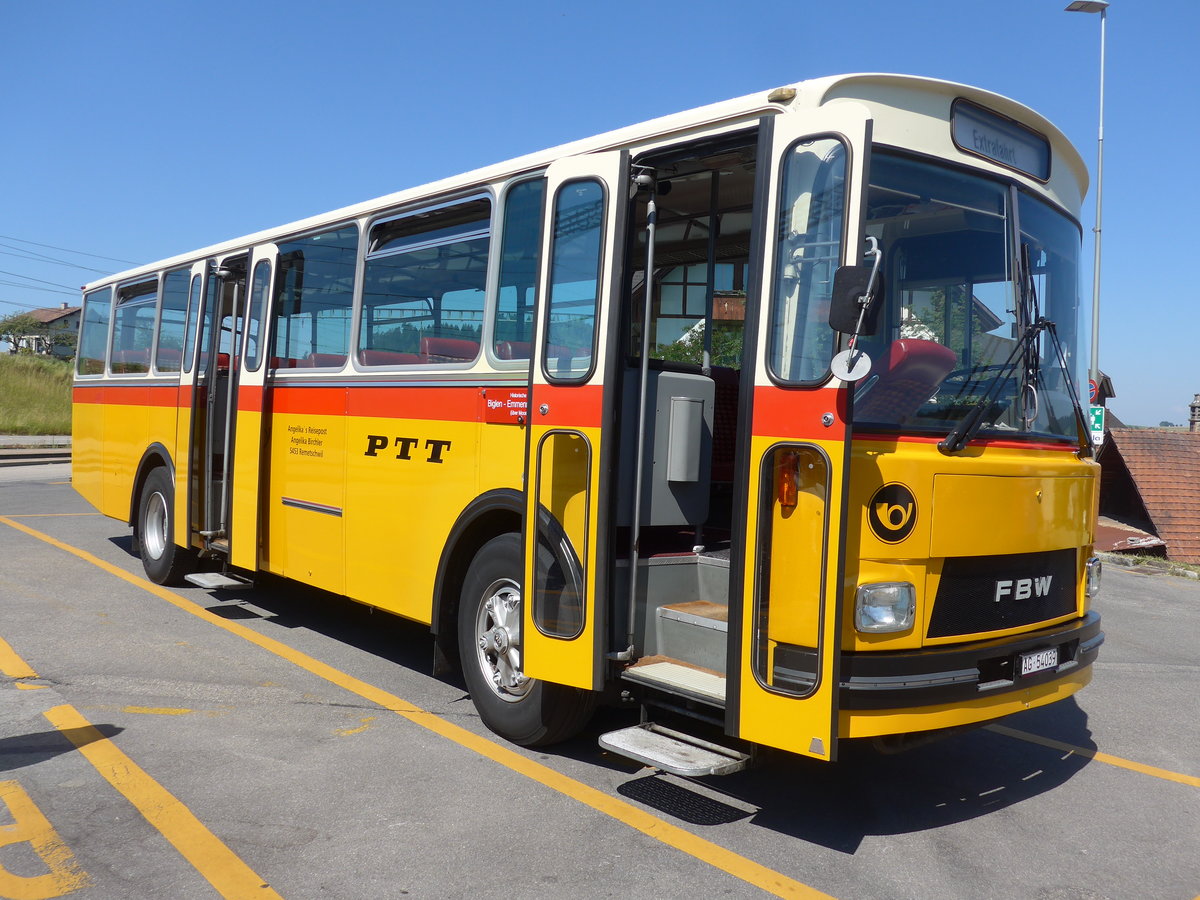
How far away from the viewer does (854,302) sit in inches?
144

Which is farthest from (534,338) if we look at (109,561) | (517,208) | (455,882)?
(109,561)

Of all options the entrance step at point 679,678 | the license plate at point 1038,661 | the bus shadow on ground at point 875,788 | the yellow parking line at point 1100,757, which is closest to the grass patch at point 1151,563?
the yellow parking line at point 1100,757

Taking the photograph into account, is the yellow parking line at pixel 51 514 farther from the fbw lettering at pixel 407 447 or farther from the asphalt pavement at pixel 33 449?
the asphalt pavement at pixel 33 449

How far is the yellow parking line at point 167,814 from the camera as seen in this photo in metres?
3.69

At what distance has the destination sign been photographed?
4.36 m

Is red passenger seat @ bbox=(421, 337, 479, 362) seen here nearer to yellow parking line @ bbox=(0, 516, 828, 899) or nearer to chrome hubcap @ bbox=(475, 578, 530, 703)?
chrome hubcap @ bbox=(475, 578, 530, 703)

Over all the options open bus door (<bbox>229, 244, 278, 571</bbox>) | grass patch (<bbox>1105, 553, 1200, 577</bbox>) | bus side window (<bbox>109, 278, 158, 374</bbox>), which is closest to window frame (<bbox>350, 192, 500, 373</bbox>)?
open bus door (<bbox>229, 244, 278, 571</bbox>)

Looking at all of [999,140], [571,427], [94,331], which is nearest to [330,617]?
[571,427]

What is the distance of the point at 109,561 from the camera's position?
1055 cm

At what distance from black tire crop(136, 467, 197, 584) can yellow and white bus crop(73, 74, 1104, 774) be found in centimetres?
289

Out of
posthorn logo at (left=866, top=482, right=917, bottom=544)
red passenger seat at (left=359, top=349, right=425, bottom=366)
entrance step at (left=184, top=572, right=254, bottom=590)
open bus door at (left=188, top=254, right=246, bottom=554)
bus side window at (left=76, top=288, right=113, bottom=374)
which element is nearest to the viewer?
posthorn logo at (left=866, top=482, right=917, bottom=544)

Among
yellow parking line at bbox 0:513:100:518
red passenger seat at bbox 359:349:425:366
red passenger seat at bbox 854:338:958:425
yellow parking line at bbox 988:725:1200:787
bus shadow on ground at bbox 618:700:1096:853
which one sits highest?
red passenger seat at bbox 359:349:425:366

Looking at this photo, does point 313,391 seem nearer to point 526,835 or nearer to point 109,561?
point 526,835

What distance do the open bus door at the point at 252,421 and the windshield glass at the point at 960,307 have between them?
4987 mm
